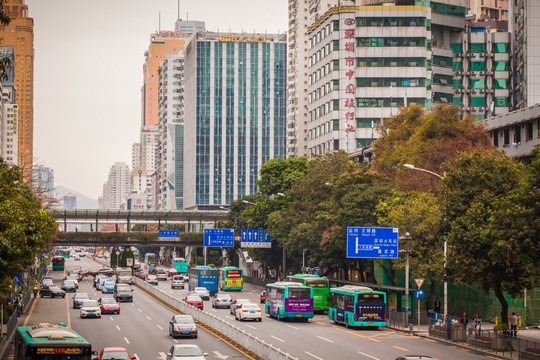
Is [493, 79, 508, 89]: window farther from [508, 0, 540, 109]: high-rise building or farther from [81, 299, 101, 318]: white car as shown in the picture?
[81, 299, 101, 318]: white car

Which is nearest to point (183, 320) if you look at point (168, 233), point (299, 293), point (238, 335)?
point (238, 335)

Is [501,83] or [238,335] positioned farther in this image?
[501,83]

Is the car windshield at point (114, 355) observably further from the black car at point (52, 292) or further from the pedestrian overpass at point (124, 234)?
the pedestrian overpass at point (124, 234)

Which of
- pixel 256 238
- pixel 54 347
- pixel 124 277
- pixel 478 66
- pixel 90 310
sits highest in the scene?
pixel 478 66

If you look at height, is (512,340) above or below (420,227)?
below

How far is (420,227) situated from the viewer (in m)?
56.4

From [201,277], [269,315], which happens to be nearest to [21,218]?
[269,315]

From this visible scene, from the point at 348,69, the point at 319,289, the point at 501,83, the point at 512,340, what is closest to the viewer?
the point at 512,340

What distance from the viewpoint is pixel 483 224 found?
43.2 m

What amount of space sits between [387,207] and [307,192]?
22.3 metres

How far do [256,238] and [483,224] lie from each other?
63.3 metres

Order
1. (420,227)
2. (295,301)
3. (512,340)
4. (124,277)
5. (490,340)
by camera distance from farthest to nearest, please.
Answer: (124,277)
(295,301)
(420,227)
(490,340)
(512,340)

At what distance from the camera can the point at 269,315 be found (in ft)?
210

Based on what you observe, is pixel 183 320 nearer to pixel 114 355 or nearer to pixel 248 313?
pixel 248 313
